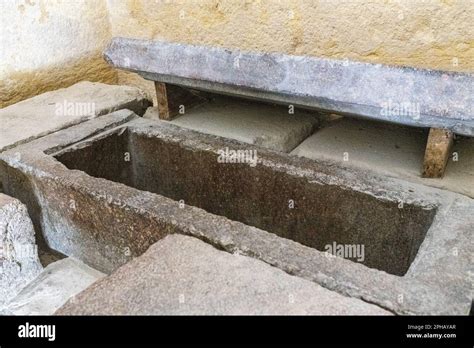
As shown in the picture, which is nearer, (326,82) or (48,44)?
(326,82)

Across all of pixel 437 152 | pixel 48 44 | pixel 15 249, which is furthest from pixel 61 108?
pixel 437 152

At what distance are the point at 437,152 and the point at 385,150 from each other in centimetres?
35

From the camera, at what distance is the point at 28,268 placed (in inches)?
80.2

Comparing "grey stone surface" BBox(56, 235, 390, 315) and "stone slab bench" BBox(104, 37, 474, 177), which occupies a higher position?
"stone slab bench" BBox(104, 37, 474, 177)

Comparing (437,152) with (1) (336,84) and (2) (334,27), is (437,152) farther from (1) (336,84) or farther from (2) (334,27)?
(2) (334,27)

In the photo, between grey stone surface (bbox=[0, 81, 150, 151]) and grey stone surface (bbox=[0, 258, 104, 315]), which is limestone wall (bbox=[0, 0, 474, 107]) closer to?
grey stone surface (bbox=[0, 81, 150, 151])

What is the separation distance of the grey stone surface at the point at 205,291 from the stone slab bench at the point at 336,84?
2.59 feet

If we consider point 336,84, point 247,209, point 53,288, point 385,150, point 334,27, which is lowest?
point 53,288

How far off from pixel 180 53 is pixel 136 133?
19.0 inches

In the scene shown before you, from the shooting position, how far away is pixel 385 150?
227cm

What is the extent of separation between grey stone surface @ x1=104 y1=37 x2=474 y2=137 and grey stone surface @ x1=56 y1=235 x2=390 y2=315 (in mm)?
787

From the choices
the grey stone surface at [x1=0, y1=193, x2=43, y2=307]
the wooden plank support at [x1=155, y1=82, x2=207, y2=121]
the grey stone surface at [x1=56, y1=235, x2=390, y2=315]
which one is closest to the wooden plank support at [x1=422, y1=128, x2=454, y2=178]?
the grey stone surface at [x1=56, y1=235, x2=390, y2=315]

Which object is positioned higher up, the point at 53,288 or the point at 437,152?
the point at 437,152

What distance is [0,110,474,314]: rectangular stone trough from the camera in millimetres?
1401
